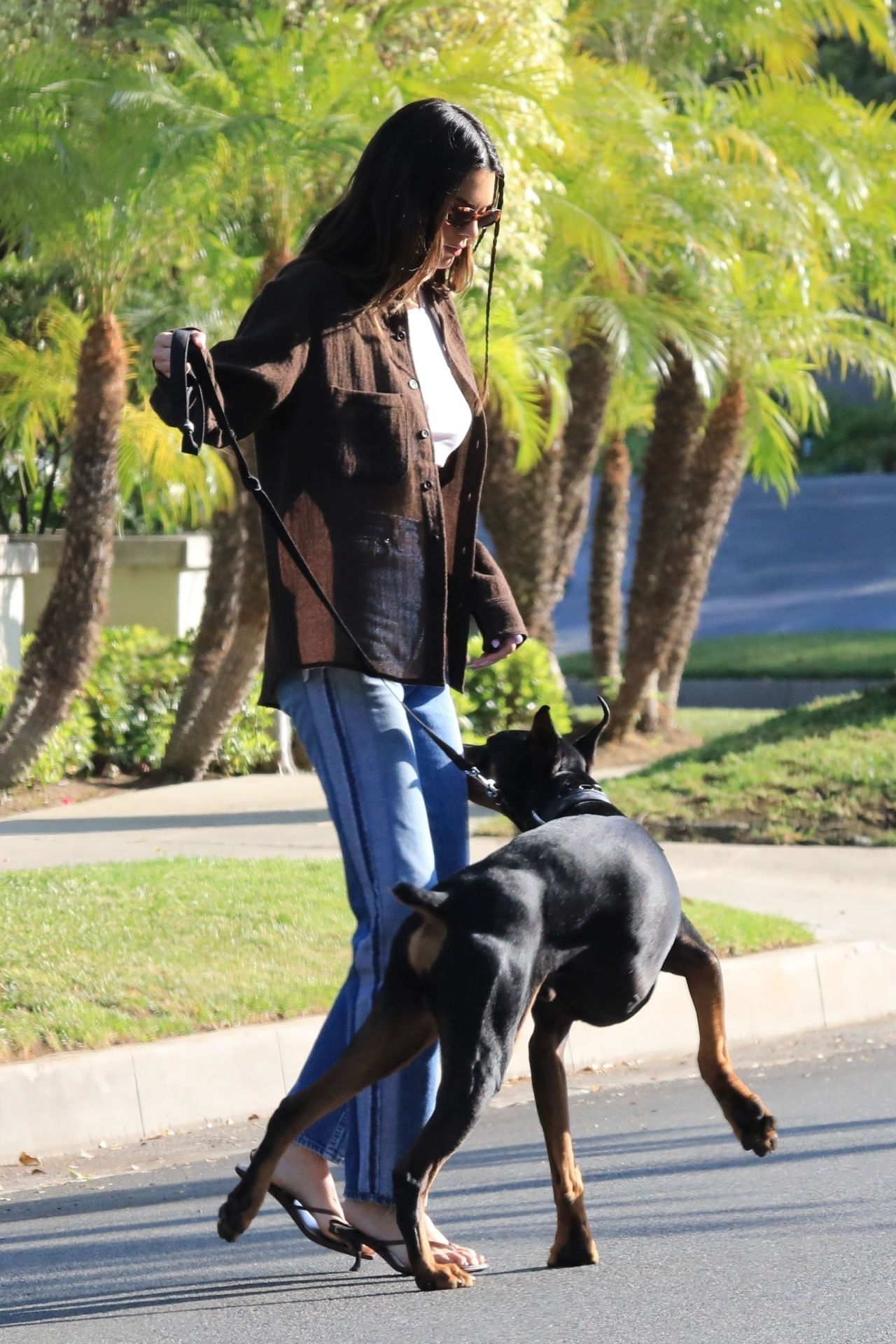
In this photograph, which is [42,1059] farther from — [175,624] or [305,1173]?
[175,624]

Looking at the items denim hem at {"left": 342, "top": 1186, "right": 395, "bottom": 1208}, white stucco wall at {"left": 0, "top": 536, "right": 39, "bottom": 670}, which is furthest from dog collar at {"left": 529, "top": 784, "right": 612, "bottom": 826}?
white stucco wall at {"left": 0, "top": 536, "right": 39, "bottom": 670}

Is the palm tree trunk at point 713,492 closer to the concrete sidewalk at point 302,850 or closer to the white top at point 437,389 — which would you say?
the concrete sidewalk at point 302,850

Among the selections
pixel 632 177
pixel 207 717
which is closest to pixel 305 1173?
pixel 207 717

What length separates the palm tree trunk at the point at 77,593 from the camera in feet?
36.4

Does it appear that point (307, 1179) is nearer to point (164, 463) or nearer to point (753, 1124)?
point (753, 1124)

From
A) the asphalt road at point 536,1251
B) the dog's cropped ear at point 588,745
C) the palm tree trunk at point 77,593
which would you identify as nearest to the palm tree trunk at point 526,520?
the palm tree trunk at point 77,593

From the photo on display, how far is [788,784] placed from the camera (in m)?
10.3

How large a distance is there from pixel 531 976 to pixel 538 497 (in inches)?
415

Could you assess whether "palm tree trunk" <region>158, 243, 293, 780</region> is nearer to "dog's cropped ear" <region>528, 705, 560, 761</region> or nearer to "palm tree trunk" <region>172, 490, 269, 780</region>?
"palm tree trunk" <region>172, 490, 269, 780</region>

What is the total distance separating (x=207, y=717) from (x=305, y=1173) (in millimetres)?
8562

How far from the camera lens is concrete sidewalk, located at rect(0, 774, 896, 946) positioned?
803 cm

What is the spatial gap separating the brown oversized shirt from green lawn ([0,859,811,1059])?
2098 millimetres

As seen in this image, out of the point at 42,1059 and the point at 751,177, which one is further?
Result: the point at 751,177

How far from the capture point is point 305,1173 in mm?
3678
